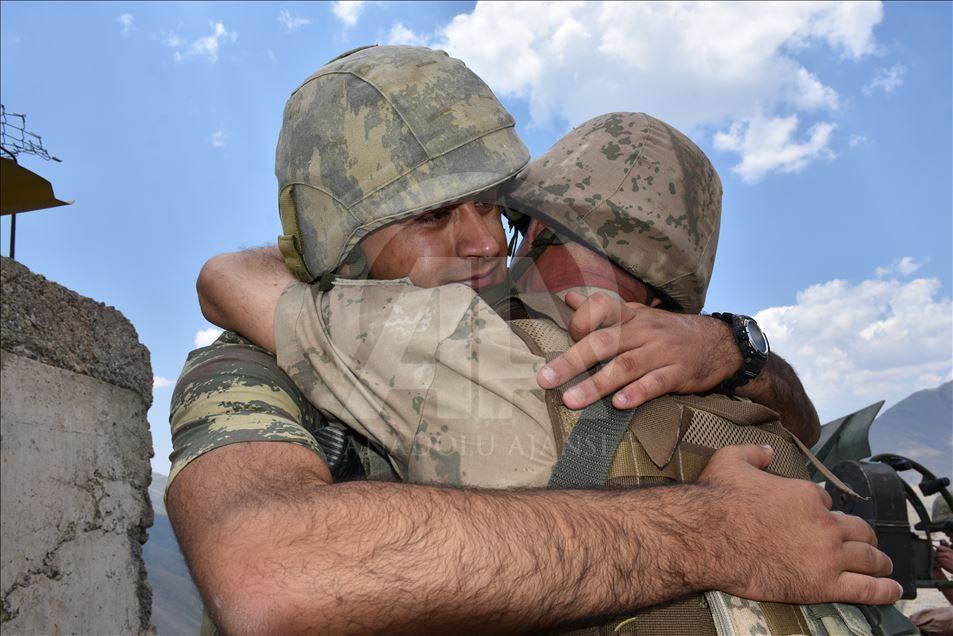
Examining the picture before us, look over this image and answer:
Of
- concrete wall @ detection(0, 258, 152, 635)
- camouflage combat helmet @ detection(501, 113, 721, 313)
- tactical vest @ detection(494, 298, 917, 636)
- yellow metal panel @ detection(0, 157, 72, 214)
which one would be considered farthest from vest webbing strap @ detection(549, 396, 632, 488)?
yellow metal panel @ detection(0, 157, 72, 214)

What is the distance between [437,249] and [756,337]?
44.3 inches

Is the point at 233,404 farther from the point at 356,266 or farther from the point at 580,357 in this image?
the point at 580,357

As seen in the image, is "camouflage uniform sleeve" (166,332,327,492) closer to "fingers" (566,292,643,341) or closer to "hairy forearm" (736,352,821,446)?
"fingers" (566,292,643,341)

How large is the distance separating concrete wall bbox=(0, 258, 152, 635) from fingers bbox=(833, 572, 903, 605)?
83.5 inches

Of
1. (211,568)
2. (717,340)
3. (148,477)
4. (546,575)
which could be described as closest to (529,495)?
(546,575)

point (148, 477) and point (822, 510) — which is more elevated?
point (148, 477)

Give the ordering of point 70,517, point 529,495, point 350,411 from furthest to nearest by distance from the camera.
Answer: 1. point 70,517
2. point 350,411
3. point 529,495

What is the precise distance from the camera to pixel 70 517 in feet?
7.54

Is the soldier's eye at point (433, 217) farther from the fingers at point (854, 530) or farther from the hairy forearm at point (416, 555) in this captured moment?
the fingers at point (854, 530)

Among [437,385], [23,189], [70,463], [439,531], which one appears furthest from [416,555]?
[23,189]

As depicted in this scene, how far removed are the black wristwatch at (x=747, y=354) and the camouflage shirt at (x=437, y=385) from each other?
0.96m

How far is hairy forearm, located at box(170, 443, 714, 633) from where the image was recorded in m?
1.38

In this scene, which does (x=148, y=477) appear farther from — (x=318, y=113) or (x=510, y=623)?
(x=510, y=623)

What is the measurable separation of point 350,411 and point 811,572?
1.18 m
